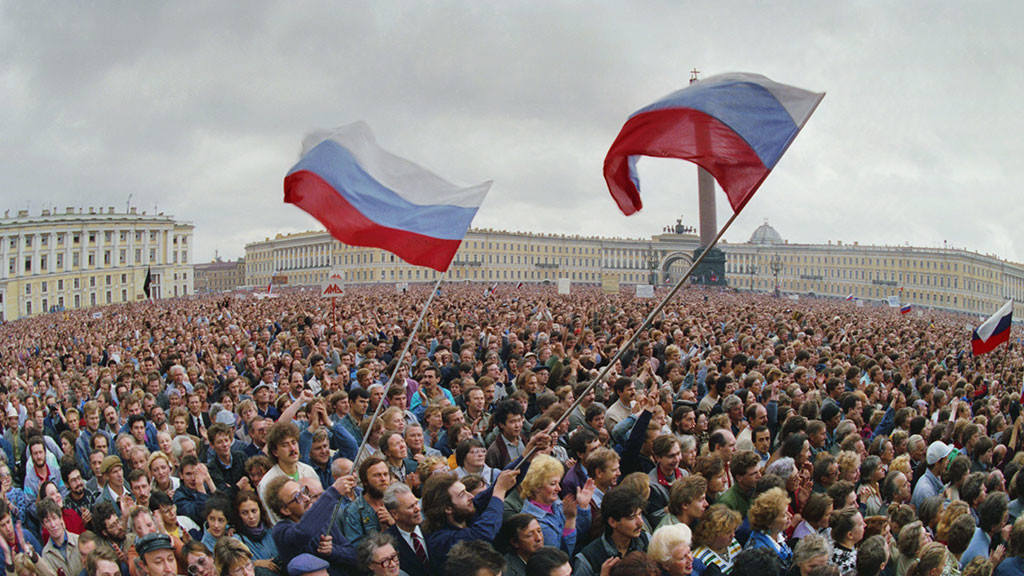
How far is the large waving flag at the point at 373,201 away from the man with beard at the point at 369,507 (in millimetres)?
1402

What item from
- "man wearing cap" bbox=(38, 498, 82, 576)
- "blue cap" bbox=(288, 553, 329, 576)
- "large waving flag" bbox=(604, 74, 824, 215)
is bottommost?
"man wearing cap" bbox=(38, 498, 82, 576)

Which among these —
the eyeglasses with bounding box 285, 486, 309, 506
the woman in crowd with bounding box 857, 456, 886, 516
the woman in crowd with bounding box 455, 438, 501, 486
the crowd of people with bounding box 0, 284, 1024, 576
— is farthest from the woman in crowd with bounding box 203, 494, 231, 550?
the woman in crowd with bounding box 857, 456, 886, 516

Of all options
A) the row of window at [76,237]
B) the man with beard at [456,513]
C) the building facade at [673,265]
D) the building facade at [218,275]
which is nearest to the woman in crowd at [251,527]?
the man with beard at [456,513]

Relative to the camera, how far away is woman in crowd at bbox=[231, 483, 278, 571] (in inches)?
160

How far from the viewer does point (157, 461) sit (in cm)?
491

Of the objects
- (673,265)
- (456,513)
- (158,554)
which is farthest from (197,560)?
(673,265)

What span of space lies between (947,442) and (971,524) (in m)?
2.69

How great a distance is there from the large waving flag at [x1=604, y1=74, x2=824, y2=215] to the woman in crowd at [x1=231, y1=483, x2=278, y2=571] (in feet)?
9.70

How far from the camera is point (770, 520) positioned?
3928 mm

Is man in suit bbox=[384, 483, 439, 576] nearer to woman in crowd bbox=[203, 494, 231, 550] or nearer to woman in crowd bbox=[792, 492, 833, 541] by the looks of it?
woman in crowd bbox=[203, 494, 231, 550]

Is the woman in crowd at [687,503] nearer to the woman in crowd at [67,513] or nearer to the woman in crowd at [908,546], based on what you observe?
the woman in crowd at [908,546]

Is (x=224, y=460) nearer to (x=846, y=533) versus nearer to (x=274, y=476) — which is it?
(x=274, y=476)

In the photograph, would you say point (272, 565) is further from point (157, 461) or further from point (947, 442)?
point (947, 442)

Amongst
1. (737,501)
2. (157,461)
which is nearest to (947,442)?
(737,501)
